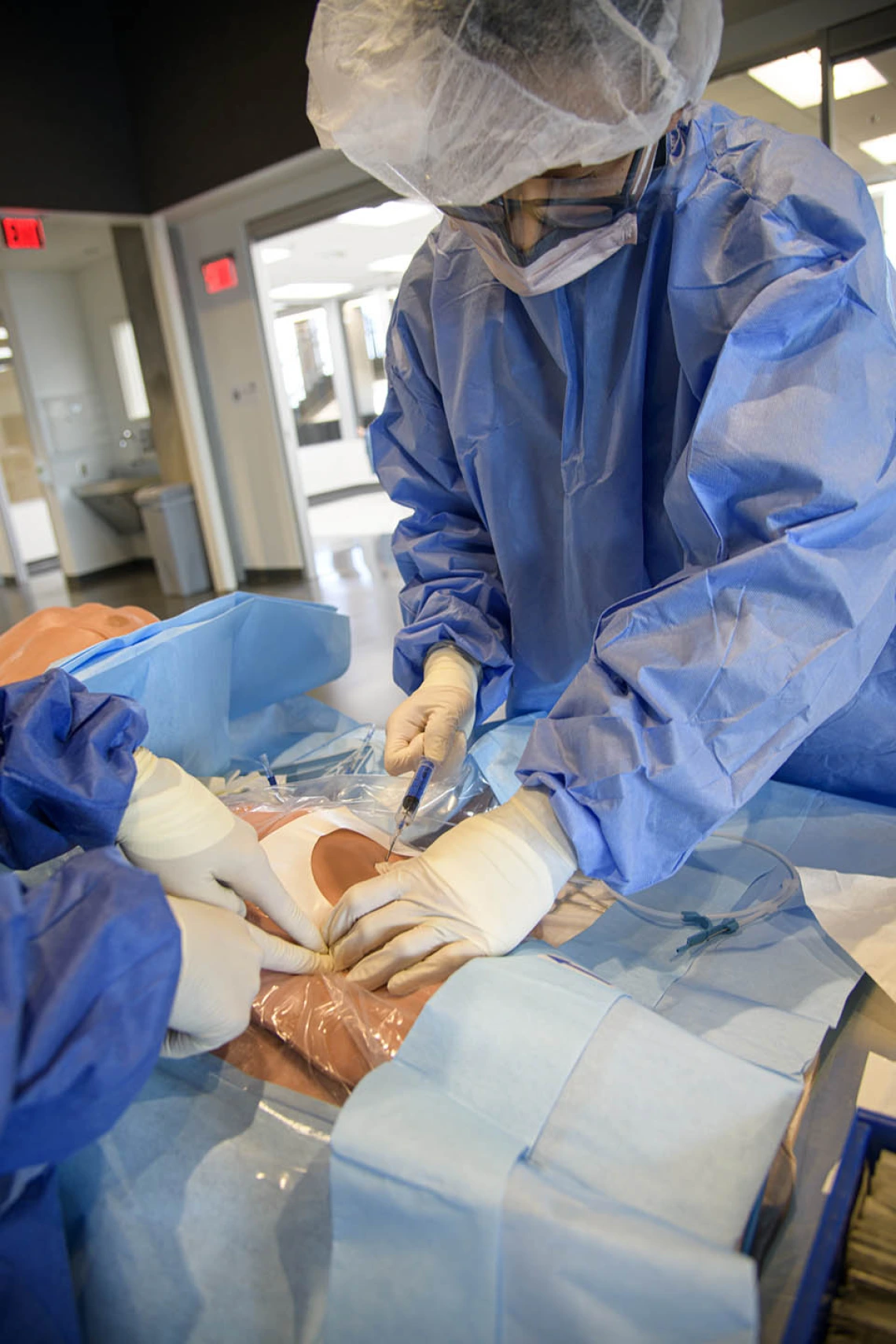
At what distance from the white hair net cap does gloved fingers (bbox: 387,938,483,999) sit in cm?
77

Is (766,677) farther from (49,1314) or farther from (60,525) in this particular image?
(60,525)

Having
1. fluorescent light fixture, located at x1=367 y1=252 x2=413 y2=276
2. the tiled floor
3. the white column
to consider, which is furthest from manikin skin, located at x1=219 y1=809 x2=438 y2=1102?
fluorescent light fixture, located at x1=367 y1=252 x2=413 y2=276

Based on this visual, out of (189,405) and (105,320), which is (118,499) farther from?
(189,405)

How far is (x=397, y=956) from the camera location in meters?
0.85

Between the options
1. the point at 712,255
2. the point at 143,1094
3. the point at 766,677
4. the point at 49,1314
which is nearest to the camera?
the point at 49,1314

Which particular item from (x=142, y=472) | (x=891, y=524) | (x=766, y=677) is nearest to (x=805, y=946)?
(x=766, y=677)

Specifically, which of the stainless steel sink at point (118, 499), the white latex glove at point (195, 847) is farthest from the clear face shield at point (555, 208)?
the stainless steel sink at point (118, 499)

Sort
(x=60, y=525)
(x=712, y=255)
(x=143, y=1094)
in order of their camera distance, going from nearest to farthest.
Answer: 1. (x=143, y=1094)
2. (x=712, y=255)
3. (x=60, y=525)

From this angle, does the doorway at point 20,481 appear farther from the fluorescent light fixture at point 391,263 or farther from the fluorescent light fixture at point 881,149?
the fluorescent light fixture at point 881,149

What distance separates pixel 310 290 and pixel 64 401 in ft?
15.7

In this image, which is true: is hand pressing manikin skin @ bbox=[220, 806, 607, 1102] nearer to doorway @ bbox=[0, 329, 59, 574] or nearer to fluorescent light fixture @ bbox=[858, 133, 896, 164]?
fluorescent light fixture @ bbox=[858, 133, 896, 164]

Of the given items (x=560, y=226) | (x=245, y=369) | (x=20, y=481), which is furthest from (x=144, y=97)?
(x=560, y=226)

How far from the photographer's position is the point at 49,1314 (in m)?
0.61

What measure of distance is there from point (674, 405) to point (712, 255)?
0.63ft
